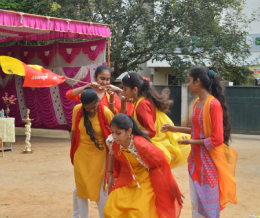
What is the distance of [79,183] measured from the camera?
10.4 ft

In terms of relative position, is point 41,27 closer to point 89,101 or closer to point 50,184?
point 50,184

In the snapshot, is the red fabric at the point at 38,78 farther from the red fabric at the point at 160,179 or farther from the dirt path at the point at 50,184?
the red fabric at the point at 160,179

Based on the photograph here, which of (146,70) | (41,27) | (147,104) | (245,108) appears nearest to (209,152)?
(147,104)

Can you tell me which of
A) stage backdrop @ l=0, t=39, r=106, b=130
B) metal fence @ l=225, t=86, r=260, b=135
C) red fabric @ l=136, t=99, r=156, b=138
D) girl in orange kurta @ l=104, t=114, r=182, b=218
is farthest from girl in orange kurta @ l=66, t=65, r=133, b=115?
metal fence @ l=225, t=86, r=260, b=135

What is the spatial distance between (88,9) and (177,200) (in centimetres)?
1015

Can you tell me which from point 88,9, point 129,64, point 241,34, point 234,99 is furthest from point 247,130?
point 88,9

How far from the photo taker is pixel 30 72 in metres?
5.57

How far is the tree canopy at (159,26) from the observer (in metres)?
11.5

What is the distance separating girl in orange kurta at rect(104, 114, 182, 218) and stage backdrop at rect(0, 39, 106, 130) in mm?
7487

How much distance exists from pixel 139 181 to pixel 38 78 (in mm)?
3595

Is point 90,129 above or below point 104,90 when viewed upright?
below

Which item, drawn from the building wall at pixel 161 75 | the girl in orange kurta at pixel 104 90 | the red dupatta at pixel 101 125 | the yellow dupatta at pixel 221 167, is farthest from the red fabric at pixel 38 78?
the building wall at pixel 161 75

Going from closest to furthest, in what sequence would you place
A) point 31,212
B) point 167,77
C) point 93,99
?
point 93,99 < point 31,212 < point 167,77

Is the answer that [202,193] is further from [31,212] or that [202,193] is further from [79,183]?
[31,212]
